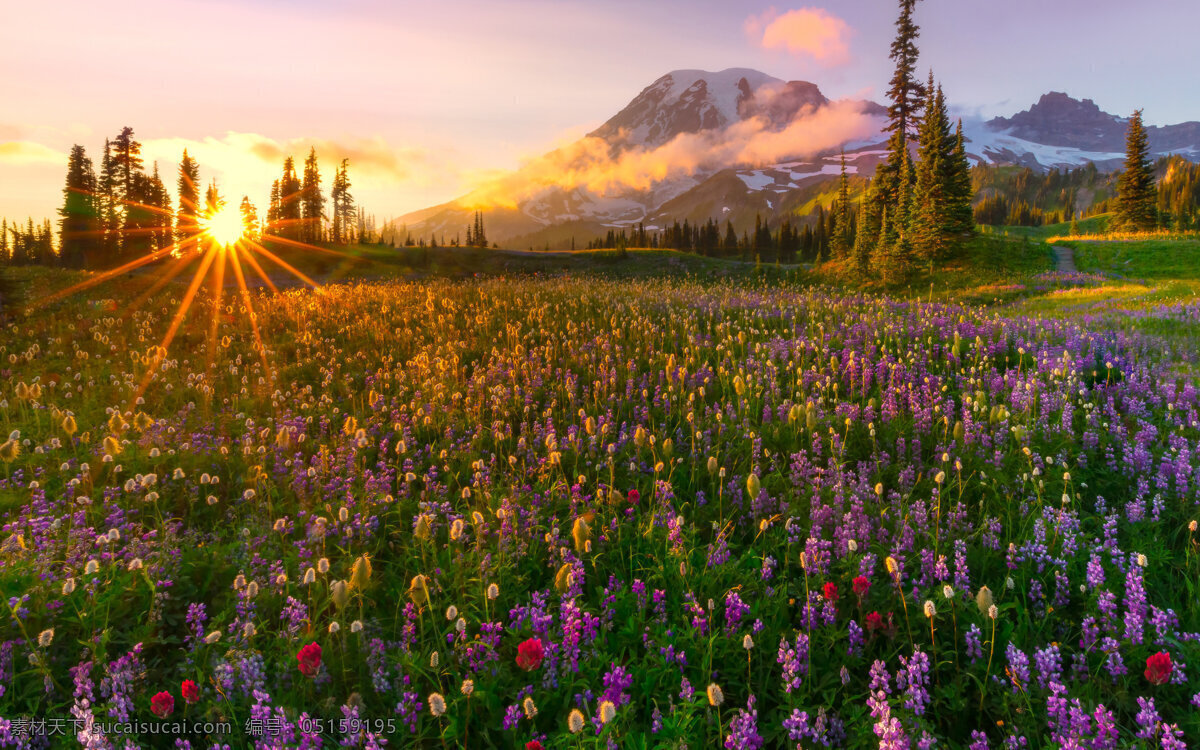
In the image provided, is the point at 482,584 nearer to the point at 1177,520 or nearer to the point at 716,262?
the point at 1177,520

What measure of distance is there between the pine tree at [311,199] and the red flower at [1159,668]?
355ft

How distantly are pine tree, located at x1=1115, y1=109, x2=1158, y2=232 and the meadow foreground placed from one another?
70981 mm

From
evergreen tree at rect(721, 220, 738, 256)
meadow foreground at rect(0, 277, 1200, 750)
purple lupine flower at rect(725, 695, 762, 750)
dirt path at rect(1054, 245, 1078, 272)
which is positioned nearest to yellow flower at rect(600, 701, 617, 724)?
meadow foreground at rect(0, 277, 1200, 750)

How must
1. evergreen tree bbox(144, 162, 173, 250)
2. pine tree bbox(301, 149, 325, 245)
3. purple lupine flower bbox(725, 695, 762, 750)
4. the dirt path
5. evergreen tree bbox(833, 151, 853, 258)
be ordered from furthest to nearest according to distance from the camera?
pine tree bbox(301, 149, 325, 245), evergreen tree bbox(144, 162, 173, 250), evergreen tree bbox(833, 151, 853, 258), the dirt path, purple lupine flower bbox(725, 695, 762, 750)

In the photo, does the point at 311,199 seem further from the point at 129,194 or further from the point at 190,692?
the point at 190,692

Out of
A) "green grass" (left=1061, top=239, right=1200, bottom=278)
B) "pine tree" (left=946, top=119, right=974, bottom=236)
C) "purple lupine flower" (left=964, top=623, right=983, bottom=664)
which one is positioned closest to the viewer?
"purple lupine flower" (left=964, top=623, right=983, bottom=664)

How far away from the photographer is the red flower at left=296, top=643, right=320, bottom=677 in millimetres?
2324

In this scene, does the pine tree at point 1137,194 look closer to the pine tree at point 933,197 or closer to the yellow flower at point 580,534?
the pine tree at point 933,197

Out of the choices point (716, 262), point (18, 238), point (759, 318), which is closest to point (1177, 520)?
point (759, 318)

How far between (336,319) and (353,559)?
9.56m

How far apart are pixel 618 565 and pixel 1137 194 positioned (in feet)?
260

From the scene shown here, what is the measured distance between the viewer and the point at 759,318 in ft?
32.8

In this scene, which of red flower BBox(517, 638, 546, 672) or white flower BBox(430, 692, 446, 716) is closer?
white flower BBox(430, 692, 446, 716)

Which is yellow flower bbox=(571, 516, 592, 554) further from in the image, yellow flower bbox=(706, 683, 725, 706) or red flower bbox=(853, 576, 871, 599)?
red flower bbox=(853, 576, 871, 599)
